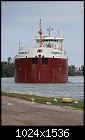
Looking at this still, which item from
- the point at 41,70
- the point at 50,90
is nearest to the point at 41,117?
the point at 50,90

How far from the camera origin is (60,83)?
4050cm

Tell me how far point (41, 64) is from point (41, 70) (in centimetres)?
119

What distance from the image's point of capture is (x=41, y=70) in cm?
3903

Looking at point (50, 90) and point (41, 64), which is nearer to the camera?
point (50, 90)

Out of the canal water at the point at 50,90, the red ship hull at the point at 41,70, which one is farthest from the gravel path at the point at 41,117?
the red ship hull at the point at 41,70

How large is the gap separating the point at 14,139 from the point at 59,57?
36.8 meters

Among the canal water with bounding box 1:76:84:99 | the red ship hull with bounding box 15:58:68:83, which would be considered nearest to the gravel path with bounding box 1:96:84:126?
the canal water with bounding box 1:76:84:99

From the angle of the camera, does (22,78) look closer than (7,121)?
No

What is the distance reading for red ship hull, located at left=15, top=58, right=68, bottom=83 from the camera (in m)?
39.2

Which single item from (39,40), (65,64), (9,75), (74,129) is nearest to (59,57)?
(65,64)

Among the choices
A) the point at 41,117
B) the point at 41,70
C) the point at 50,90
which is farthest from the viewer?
the point at 41,70

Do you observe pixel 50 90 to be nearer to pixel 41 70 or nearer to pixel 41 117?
pixel 41 70

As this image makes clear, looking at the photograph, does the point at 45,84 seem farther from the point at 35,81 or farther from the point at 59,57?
the point at 59,57

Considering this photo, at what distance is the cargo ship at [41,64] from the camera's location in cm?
3922
